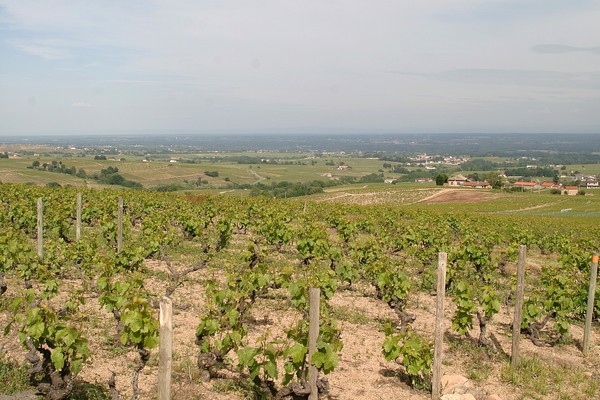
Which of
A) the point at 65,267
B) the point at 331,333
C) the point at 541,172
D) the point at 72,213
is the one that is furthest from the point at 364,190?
the point at 541,172

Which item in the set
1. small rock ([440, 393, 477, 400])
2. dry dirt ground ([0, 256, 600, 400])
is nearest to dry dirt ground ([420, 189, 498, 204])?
dry dirt ground ([0, 256, 600, 400])

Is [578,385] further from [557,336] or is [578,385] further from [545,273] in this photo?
[545,273]

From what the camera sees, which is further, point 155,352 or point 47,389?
point 155,352

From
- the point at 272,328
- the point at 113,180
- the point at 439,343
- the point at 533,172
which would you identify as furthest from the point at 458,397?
the point at 533,172

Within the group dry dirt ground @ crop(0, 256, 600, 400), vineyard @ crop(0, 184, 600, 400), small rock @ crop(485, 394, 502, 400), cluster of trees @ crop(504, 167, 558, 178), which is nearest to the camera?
vineyard @ crop(0, 184, 600, 400)

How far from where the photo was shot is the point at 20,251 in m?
9.72

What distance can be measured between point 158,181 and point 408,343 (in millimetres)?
84209

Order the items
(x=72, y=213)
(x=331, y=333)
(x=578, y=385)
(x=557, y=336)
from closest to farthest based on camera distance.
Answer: (x=331, y=333) < (x=578, y=385) < (x=557, y=336) < (x=72, y=213)

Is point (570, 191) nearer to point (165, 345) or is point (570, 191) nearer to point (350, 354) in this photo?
point (350, 354)

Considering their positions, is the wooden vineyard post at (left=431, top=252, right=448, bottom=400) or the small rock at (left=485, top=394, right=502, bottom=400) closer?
the small rock at (left=485, top=394, right=502, bottom=400)

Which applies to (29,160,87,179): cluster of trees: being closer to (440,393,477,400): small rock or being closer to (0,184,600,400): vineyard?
(0,184,600,400): vineyard

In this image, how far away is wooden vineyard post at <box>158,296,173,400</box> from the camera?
464cm

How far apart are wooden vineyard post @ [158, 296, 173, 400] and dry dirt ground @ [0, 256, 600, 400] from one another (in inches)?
56.0

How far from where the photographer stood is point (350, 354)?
8086mm
